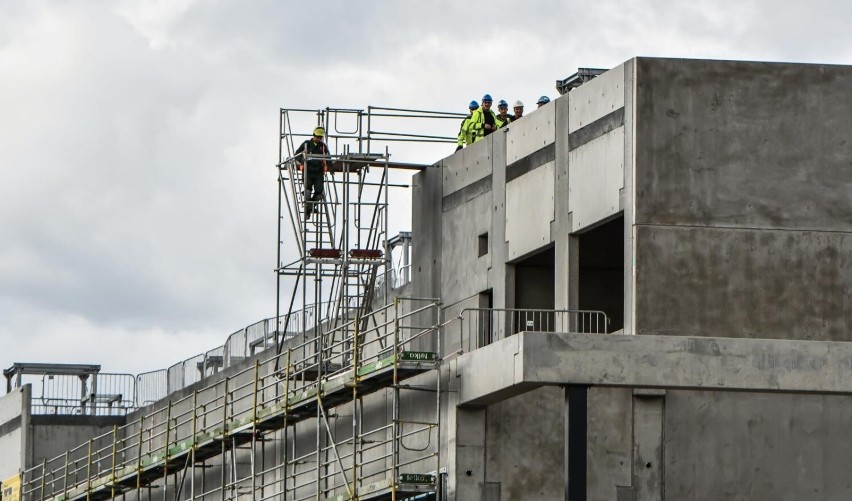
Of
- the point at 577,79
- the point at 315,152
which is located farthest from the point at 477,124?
the point at 315,152

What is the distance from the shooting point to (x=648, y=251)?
35531 millimetres

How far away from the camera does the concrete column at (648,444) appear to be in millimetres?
35469

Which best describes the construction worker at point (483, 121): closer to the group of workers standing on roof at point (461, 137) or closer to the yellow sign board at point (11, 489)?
the group of workers standing on roof at point (461, 137)

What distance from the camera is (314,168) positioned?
44.1 metres

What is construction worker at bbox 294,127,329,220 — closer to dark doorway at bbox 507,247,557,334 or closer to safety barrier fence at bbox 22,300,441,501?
safety barrier fence at bbox 22,300,441,501

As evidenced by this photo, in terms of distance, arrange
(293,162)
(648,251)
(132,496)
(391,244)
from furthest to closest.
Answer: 1. (132,496)
2. (391,244)
3. (293,162)
4. (648,251)

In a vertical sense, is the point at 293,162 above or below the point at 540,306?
above

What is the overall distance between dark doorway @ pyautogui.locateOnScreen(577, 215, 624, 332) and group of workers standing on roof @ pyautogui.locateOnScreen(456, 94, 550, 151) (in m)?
3.47

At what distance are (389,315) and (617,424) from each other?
36.1 ft

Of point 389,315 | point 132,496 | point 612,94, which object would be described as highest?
point 612,94

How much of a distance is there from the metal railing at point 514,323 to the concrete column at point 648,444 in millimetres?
2071

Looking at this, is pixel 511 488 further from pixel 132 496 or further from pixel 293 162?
pixel 132 496

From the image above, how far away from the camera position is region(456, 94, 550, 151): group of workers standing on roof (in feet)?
138

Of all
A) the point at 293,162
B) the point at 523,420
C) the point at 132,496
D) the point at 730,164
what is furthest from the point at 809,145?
the point at 132,496
